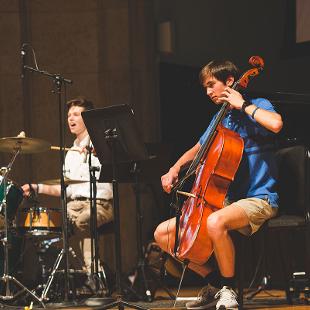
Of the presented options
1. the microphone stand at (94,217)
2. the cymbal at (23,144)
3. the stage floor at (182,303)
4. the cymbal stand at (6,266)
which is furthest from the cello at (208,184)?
the cymbal at (23,144)

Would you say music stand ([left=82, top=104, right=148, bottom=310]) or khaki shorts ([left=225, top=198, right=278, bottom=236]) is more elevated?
music stand ([left=82, top=104, right=148, bottom=310])

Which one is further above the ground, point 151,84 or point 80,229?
point 151,84

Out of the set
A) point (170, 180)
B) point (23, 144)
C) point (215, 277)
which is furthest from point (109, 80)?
point (215, 277)

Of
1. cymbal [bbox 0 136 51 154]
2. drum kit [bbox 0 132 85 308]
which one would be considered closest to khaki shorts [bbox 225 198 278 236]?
drum kit [bbox 0 132 85 308]

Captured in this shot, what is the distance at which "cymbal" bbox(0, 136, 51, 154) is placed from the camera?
219 inches

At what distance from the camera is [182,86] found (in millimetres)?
7633

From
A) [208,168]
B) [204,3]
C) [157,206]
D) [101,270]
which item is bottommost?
[101,270]

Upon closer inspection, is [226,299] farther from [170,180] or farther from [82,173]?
[82,173]

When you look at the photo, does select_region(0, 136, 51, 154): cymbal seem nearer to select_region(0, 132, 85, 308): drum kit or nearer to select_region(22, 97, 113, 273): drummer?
select_region(0, 132, 85, 308): drum kit

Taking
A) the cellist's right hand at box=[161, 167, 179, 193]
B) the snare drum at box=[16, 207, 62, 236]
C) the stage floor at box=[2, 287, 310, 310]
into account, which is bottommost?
the stage floor at box=[2, 287, 310, 310]

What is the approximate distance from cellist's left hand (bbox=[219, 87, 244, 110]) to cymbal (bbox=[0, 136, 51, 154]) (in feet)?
5.55

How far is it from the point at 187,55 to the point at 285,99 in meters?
3.18

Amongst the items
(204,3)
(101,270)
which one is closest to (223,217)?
(101,270)

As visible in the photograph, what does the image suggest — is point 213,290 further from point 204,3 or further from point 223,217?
point 204,3
